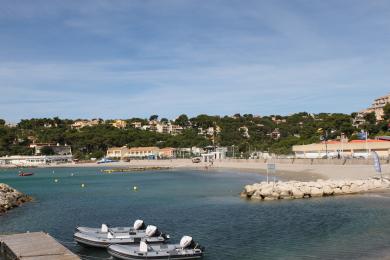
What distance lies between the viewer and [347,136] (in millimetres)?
134625

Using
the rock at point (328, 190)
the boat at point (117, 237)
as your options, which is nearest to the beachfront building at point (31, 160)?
the rock at point (328, 190)

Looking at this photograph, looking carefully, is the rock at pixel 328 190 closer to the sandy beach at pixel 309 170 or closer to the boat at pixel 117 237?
the sandy beach at pixel 309 170

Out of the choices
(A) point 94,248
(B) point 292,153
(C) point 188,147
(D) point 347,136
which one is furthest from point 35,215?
(C) point 188,147

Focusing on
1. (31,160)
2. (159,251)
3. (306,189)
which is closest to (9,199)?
(306,189)

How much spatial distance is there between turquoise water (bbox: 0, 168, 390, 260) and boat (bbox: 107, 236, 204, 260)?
1.06m

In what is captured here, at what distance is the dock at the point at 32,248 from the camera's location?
816 inches

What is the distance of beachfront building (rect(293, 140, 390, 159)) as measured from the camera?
3415 inches

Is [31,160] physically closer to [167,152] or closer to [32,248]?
[167,152]

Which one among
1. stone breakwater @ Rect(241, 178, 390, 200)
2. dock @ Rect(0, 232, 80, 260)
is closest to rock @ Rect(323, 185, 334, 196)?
stone breakwater @ Rect(241, 178, 390, 200)

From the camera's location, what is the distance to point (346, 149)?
317 feet

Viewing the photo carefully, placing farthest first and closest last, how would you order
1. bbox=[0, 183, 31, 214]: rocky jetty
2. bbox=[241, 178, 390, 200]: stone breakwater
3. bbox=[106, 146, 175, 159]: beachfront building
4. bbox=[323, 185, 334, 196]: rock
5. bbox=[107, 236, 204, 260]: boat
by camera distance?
1. bbox=[106, 146, 175, 159]: beachfront building
2. bbox=[323, 185, 334, 196]: rock
3. bbox=[241, 178, 390, 200]: stone breakwater
4. bbox=[0, 183, 31, 214]: rocky jetty
5. bbox=[107, 236, 204, 260]: boat

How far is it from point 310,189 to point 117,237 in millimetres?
24002

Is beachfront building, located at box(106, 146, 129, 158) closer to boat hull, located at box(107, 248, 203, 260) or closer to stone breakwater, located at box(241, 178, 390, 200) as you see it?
stone breakwater, located at box(241, 178, 390, 200)

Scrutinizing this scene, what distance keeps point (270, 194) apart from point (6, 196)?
24.2m
